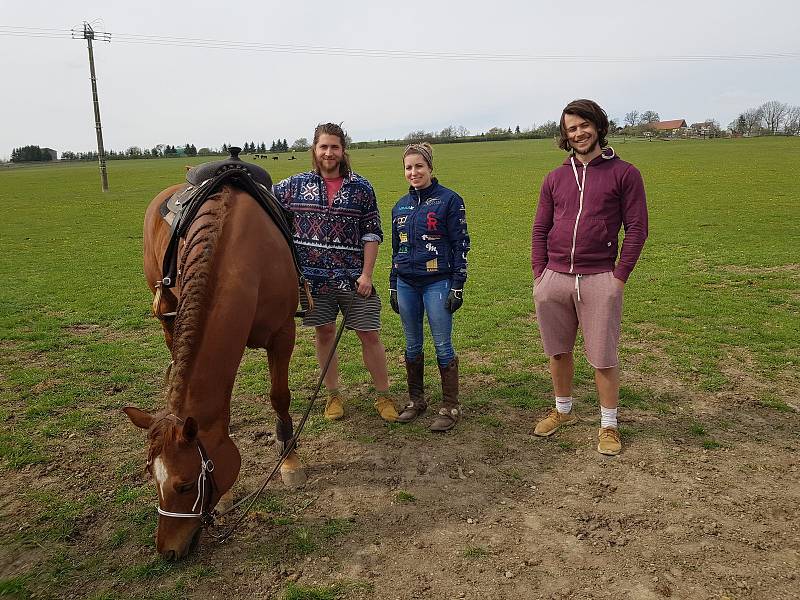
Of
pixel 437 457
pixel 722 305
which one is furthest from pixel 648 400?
pixel 722 305

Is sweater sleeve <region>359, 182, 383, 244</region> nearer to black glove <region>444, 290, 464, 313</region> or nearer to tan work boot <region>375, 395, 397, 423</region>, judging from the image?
black glove <region>444, 290, 464, 313</region>

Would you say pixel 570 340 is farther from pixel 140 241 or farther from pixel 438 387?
pixel 140 241

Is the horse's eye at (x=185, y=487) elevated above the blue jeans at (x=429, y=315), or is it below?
below

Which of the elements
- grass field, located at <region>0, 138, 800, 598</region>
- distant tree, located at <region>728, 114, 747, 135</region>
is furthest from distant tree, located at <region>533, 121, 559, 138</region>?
grass field, located at <region>0, 138, 800, 598</region>

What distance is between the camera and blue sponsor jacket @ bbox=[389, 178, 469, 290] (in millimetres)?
4262

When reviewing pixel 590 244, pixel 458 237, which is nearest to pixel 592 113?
pixel 590 244

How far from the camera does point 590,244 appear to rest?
385 centimetres

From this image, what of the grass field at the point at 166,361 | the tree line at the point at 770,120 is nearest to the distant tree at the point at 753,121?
the tree line at the point at 770,120

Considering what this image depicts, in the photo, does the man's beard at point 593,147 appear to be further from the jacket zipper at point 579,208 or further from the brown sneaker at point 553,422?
the brown sneaker at point 553,422

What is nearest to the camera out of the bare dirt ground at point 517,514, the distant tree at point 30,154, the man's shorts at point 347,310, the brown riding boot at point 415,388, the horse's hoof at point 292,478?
the bare dirt ground at point 517,514

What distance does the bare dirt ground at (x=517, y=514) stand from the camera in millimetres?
2773

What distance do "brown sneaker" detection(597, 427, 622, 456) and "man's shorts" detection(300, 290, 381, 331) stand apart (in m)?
1.94

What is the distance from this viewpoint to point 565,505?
3395mm

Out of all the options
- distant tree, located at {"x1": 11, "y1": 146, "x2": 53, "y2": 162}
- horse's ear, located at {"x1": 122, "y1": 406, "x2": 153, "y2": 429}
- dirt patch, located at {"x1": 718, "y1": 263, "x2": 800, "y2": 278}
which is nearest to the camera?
horse's ear, located at {"x1": 122, "y1": 406, "x2": 153, "y2": 429}
